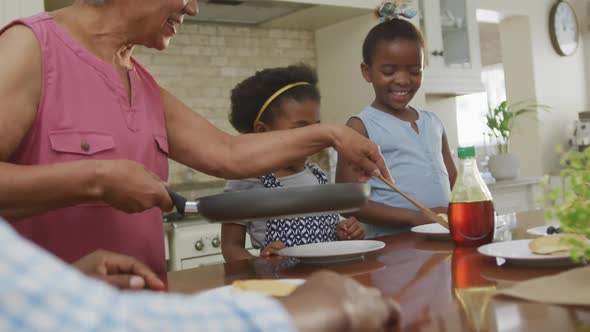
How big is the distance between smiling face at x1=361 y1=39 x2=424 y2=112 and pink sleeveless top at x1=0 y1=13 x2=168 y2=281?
96 cm

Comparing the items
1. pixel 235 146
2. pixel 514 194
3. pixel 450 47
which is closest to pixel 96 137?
pixel 235 146

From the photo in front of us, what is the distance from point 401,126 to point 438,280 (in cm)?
116

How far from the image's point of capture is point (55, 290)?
15.2 inches

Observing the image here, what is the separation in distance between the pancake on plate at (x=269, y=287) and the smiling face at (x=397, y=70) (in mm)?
1303

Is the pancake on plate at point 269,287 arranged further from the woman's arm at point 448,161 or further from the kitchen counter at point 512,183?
the kitchen counter at point 512,183

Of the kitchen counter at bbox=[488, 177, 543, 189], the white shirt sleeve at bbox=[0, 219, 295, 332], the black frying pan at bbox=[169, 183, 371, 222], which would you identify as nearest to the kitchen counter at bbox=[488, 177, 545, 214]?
the kitchen counter at bbox=[488, 177, 543, 189]

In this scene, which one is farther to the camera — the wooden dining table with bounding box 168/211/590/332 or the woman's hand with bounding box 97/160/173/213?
the woman's hand with bounding box 97/160/173/213

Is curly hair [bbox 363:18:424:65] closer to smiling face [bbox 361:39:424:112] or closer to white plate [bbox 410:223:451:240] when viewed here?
smiling face [bbox 361:39:424:112]

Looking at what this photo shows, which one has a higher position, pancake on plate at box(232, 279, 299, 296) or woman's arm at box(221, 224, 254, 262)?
pancake on plate at box(232, 279, 299, 296)

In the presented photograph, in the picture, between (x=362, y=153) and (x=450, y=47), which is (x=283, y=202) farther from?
(x=450, y=47)

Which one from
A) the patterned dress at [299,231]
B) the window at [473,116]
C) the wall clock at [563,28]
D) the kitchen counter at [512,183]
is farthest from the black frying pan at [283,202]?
the window at [473,116]

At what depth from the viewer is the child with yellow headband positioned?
5.90 ft

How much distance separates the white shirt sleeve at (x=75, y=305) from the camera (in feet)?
1.24

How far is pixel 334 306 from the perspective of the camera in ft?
1.68
